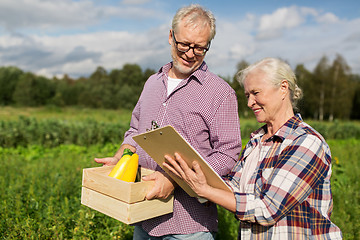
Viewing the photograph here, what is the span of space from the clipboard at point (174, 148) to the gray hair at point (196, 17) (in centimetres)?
80

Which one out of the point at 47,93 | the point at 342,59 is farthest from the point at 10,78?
Answer: the point at 342,59

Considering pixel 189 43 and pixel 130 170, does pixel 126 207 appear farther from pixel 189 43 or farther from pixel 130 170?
pixel 189 43

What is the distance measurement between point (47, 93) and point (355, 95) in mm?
35546

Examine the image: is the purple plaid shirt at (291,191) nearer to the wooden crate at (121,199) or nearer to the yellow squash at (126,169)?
the wooden crate at (121,199)

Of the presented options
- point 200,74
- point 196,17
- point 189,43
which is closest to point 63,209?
point 200,74

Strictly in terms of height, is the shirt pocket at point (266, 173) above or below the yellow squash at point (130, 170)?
above

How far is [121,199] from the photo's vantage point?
1761mm

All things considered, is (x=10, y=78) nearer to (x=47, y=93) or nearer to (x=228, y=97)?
(x=47, y=93)

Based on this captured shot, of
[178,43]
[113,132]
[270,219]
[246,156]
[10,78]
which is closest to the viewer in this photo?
[270,219]

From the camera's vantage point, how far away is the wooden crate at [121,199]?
1.73 meters

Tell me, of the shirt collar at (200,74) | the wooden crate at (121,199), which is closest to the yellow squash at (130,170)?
the wooden crate at (121,199)

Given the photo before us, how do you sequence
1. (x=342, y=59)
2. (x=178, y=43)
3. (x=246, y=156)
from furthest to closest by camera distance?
1. (x=342, y=59)
2. (x=178, y=43)
3. (x=246, y=156)

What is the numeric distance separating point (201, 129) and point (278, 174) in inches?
24.5

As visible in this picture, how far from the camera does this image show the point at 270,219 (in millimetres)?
1563
